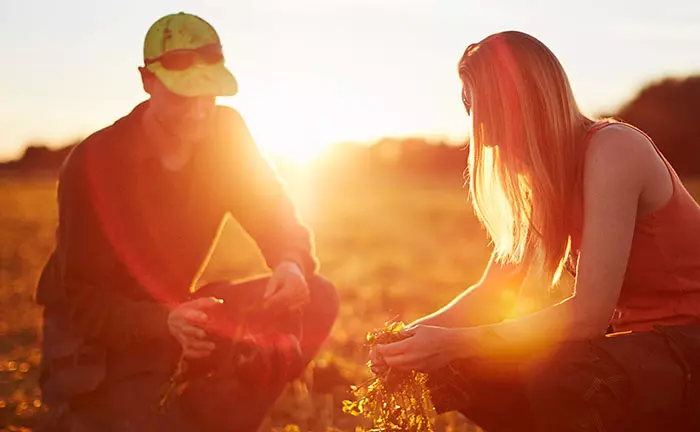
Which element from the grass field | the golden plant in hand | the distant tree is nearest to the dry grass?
the grass field

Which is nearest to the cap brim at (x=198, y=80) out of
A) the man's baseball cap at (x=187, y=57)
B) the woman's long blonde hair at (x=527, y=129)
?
the man's baseball cap at (x=187, y=57)

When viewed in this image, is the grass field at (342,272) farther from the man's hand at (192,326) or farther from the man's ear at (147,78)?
the man's ear at (147,78)

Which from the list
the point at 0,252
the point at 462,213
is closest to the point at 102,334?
the point at 0,252

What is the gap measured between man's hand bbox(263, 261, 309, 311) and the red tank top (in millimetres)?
1683

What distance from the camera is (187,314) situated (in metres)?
4.16

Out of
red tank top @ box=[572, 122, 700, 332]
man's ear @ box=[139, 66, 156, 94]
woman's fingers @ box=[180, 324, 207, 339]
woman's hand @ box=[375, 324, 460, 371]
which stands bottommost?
woman's fingers @ box=[180, 324, 207, 339]

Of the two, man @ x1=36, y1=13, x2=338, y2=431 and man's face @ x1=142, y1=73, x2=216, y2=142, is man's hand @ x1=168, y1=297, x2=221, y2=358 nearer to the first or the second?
man @ x1=36, y1=13, x2=338, y2=431

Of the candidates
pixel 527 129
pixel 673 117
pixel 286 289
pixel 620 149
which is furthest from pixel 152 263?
pixel 673 117

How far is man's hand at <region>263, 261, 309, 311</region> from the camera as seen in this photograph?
14.6ft

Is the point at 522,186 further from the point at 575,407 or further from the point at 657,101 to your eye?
the point at 657,101

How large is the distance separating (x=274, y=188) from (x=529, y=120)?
1.93m

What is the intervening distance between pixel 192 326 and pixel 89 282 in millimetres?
659

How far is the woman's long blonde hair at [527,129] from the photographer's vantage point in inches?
136

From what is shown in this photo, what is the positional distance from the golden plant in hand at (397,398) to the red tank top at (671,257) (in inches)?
37.8
